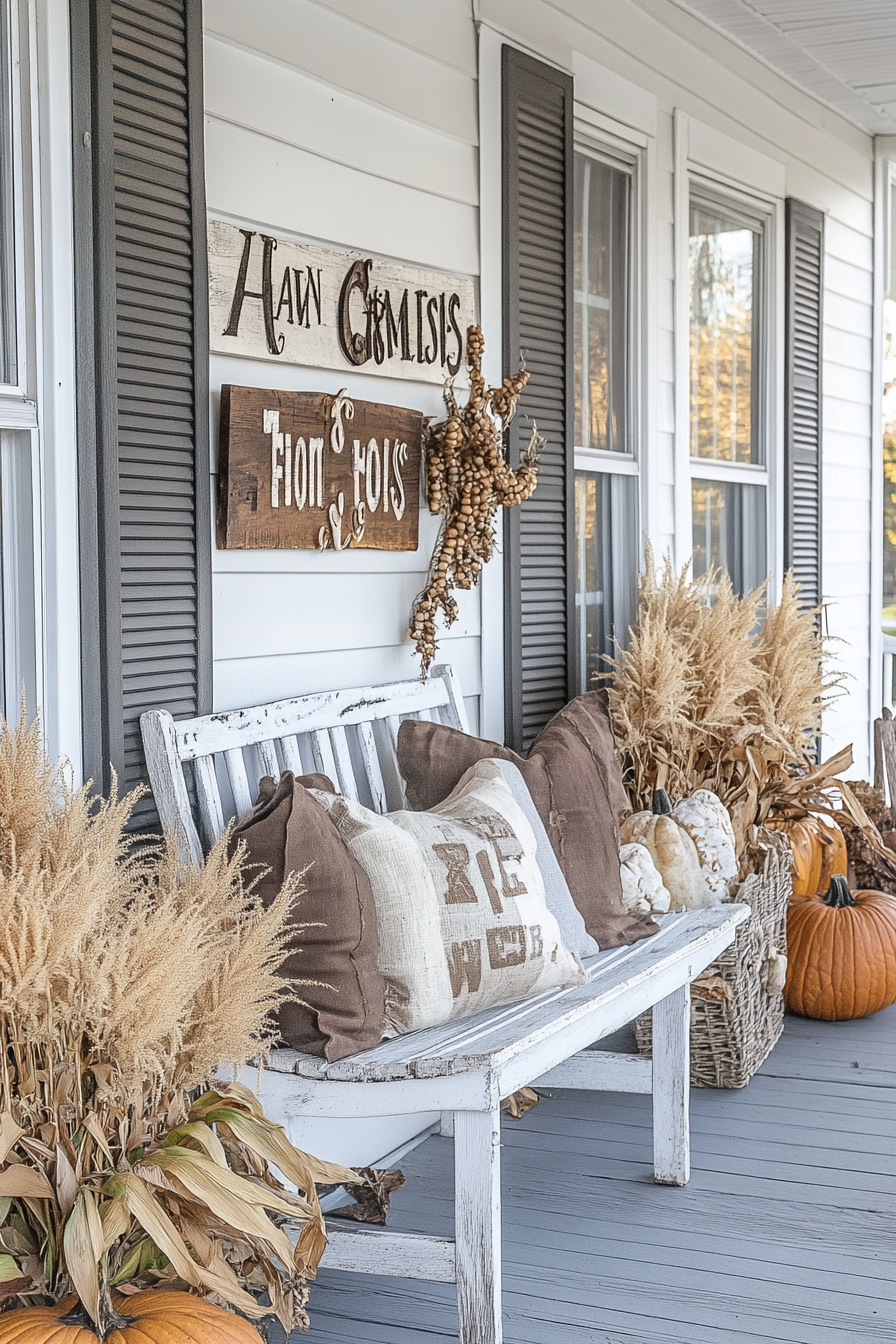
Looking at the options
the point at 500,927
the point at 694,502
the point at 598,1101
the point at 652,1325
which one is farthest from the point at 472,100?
the point at 652,1325

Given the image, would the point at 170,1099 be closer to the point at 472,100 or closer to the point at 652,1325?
the point at 652,1325

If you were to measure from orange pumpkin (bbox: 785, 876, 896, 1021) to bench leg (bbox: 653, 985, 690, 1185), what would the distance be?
1.05 meters

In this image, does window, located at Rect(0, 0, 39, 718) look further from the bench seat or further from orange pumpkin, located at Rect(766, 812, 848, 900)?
orange pumpkin, located at Rect(766, 812, 848, 900)

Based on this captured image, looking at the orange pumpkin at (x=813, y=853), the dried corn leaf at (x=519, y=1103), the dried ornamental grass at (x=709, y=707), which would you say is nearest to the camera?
the dried corn leaf at (x=519, y=1103)

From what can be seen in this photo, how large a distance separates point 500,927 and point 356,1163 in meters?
0.84

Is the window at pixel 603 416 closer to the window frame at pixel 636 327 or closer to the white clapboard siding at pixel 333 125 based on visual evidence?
the window frame at pixel 636 327

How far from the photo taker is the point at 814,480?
514 cm

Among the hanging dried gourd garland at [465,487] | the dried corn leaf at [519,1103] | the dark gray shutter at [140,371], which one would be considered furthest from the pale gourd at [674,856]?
the dark gray shutter at [140,371]

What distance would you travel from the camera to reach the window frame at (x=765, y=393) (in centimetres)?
425

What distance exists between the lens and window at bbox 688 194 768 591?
438 centimetres

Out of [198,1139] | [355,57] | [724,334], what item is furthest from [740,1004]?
[724,334]

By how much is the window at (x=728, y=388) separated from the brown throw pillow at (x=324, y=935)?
259 centimetres

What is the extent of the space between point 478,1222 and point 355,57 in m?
2.17

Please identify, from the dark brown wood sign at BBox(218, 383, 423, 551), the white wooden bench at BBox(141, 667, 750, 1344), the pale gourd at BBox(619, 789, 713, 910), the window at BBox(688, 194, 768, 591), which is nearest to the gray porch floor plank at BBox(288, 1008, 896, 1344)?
the white wooden bench at BBox(141, 667, 750, 1344)
